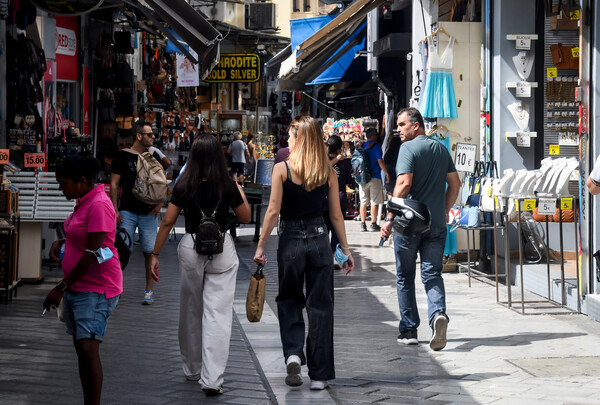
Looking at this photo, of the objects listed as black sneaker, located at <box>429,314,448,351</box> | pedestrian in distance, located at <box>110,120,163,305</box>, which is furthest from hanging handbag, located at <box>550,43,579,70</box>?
black sneaker, located at <box>429,314,448,351</box>

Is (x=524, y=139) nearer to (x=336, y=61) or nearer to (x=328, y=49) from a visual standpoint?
(x=328, y=49)

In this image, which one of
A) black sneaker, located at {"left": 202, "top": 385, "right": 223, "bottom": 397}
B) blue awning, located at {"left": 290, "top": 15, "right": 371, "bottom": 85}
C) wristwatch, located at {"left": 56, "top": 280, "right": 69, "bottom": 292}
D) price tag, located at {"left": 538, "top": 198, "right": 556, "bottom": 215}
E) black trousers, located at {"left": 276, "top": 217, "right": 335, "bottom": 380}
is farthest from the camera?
blue awning, located at {"left": 290, "top": 15, "right": 371, "bottom": 85}

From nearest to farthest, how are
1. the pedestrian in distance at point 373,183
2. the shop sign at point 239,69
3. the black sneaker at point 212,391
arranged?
the black sneaker at point 212,391 < the pedestrian in distance at point 373,183 < the shop sign at point 239,69

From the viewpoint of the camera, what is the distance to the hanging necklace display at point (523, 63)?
12.6 metres

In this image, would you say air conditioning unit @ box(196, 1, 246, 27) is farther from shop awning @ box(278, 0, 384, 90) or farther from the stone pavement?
the stone pavement

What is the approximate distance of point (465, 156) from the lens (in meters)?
12.8

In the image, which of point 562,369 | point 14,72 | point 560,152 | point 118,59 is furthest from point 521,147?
point 118,59

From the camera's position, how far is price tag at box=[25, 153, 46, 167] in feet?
42.2

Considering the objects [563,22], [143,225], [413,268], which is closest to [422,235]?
[413,268]

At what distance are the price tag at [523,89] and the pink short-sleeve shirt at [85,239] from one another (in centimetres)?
761

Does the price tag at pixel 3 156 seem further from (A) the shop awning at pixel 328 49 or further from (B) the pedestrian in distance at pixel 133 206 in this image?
(A) the shop awning at pixel 328 49

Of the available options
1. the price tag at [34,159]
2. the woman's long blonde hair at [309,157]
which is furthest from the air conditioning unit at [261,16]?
the woman's long blonde hair at [309,157]

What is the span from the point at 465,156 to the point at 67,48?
34.3 feet

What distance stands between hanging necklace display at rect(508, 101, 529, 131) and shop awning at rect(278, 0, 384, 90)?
3.25m
